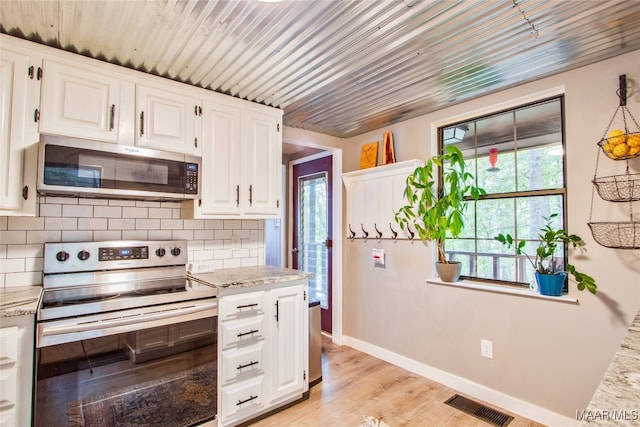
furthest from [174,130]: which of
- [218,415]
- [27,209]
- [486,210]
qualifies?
[486,210]

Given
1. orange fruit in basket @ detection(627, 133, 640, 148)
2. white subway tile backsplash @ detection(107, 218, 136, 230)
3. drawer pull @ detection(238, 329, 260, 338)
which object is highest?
orange fruit in basket @ detection(627, 133, 640, 148)

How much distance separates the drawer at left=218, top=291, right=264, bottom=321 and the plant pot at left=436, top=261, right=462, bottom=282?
1.46m

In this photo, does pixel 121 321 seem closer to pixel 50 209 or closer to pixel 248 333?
pixel 248 333

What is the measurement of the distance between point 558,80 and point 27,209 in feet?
10.7

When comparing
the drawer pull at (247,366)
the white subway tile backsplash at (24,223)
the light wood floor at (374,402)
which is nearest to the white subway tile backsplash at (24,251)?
the white subway tile backsplash at (24,223)

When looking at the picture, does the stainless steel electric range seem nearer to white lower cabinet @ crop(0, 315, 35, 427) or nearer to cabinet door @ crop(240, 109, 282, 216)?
white lower cabinet @ crop(0, 315, 35, 427)

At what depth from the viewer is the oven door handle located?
1.48m

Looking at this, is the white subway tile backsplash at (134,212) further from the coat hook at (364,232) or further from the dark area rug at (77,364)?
the coat hook at (364,232)

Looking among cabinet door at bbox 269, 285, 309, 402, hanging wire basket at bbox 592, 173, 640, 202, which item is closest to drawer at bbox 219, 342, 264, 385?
cabinet door at bbox 269, 285, 309, 402

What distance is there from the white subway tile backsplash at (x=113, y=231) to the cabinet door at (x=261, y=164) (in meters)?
0.33

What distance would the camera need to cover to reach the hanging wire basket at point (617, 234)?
1.77 m

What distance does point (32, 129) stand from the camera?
171cm

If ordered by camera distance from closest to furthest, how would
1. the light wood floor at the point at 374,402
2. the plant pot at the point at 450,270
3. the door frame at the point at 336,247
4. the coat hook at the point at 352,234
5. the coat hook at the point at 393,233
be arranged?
1. the light wood floor at the point at 374,402
2. the plant pot at the point at 450,270
3. the coat hook at the point at 393,233
4. the coat hook at the point at 352,234
5. the door frame at the point at 336,247

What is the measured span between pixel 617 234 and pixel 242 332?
2281 mm
